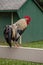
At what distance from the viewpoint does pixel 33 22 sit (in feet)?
47.2


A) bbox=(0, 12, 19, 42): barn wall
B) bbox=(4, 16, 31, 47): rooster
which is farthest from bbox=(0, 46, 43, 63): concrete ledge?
bbox=(0, 12, 19, 42): barn wall

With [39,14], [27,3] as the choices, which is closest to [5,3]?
[27,3]

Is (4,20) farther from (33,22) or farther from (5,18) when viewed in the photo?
(33,22)

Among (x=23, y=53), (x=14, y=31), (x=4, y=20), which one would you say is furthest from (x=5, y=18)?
(x=23, y=53)

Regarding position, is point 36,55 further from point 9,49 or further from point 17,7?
point 17,7

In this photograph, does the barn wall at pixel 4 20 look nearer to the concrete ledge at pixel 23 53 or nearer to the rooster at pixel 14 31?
the rooster at pixel 14 31

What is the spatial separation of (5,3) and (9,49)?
10.4 m

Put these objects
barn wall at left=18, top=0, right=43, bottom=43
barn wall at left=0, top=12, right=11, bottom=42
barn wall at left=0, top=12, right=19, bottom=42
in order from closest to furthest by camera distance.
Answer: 1. barn wall at left=0, top=12, right=19, bottom=42
2. barn wall at left=0, top=12, right=11, bottom=42
3. barn wall at left=18, top=0, right=43, bottom=43

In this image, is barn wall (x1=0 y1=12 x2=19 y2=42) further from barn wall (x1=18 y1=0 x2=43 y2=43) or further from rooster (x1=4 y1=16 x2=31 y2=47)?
rooster (x1=4 y1=16 x2=31 y2=47)

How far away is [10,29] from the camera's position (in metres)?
3.18

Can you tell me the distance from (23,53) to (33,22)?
1152 centimetres

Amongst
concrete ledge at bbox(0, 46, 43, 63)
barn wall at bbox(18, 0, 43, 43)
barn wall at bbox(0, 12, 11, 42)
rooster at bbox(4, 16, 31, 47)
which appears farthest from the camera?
barn wall at bbox(18, 0, 43, 43)

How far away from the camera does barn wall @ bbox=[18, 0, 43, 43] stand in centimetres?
1378

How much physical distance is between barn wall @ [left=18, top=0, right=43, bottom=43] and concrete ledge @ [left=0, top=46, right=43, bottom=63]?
10.3 metres
